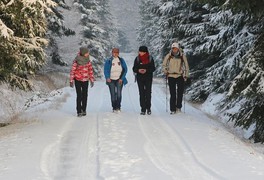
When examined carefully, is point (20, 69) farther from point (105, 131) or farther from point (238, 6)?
point (238, 6)

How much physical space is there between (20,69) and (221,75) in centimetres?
799

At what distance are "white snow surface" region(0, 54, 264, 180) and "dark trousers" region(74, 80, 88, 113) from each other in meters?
1.06

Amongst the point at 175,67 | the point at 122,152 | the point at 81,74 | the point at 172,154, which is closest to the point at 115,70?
the point at 81,74

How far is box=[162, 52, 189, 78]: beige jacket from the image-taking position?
12.9 m

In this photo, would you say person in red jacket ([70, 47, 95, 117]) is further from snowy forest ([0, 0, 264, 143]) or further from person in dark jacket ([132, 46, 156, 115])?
person in dark jacket ([132, 46, 156, 115])

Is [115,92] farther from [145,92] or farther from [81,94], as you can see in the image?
[81,94]

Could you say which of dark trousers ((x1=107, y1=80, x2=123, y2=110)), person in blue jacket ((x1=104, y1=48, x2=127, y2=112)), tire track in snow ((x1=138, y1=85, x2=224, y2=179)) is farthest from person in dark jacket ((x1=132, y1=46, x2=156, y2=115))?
tire track in snow ((x1=138, y1=85, x2=224, y2=179))

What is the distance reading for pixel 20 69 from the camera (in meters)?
10.4

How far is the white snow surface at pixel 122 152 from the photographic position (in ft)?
20.9

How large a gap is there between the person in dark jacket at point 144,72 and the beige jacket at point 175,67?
48cm

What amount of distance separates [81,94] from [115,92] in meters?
1.13

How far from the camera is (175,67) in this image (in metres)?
12.9

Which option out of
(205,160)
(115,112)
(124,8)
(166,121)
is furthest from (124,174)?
(124,8)

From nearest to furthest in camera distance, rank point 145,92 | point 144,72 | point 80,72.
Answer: point 80,72 → point 144,72 → point 145,92
